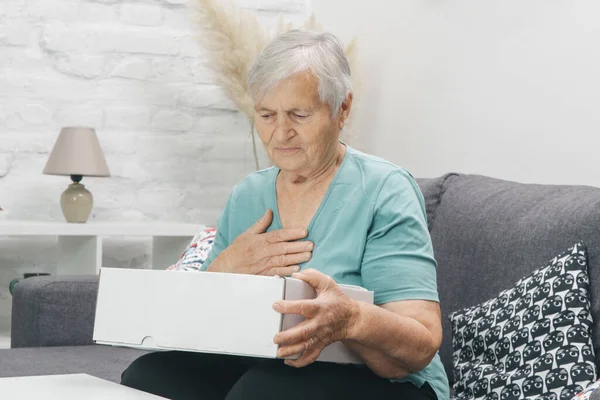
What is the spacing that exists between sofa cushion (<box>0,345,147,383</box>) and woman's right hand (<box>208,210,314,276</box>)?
2.02ft

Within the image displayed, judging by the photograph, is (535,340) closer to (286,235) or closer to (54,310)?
(286,235)

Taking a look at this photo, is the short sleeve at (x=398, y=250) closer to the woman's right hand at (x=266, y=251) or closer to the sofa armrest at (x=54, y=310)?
the woman's right hand at (x=266, y=251)

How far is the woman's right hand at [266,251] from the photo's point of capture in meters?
1.54

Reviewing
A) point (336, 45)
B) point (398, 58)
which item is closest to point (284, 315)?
point (336, 45)

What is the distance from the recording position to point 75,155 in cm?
335

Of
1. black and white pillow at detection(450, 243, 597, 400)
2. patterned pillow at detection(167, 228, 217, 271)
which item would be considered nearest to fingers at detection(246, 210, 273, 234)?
black and white pillow at detection(450, 243, 597, 400)

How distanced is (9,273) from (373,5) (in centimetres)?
179

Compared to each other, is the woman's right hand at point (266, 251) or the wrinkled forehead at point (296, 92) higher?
the wrinkled forehead at point (296, 92)

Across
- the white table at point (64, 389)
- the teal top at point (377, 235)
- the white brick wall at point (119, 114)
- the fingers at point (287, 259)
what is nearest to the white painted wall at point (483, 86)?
the white brick wall at point (119, 114)

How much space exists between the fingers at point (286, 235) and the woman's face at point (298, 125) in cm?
Result: 11

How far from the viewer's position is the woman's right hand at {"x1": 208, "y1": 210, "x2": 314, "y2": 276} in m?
1.54

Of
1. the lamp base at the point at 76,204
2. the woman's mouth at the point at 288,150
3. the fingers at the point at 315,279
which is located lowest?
the lamp base at the point at 76,204

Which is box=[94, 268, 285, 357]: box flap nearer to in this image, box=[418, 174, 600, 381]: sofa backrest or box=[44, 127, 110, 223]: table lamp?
box=[418, 174, 600, 381]: sofa backrest

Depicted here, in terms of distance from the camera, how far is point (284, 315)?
46.8 inches
